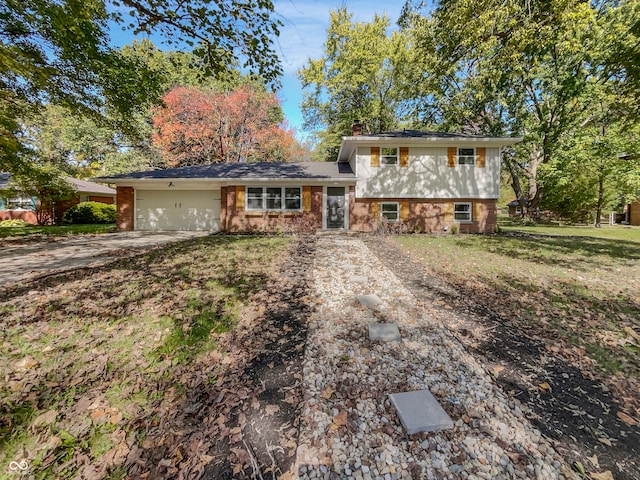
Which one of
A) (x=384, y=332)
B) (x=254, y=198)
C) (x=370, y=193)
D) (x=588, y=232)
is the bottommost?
(x=384, y=332)

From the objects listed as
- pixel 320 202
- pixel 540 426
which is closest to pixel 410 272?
pixel 540 426

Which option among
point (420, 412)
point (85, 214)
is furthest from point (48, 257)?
point (85, 214)

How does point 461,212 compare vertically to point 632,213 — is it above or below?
below

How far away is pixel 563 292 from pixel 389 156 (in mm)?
10386

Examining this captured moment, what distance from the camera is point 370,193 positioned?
1404 centimetres

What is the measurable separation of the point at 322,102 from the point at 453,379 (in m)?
25.7

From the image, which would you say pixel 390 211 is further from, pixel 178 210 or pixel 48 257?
pixel 48 257

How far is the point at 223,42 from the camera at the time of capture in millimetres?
6039

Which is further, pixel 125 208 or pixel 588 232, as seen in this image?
pixel 588 232

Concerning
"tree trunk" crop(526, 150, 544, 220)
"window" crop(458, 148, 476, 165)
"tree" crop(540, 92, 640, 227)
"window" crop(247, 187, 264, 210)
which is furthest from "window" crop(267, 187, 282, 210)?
"tree trunk" crop(526, 150, 544, 220)

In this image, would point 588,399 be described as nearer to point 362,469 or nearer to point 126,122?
point 362,469

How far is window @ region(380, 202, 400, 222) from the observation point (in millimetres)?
14289

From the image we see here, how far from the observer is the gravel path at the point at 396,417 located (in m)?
1.86

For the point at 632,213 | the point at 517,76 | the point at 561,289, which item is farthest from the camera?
the point at 632,213
